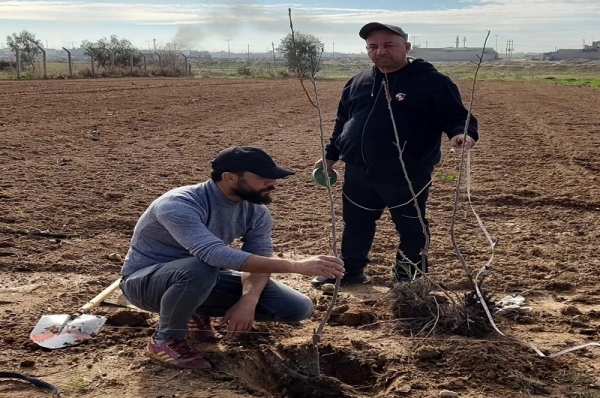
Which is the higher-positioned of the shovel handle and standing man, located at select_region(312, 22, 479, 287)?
standing man, located at select_region(312, 22, 479, 287)

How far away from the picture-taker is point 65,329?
390cm

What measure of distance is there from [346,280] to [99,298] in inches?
69.8

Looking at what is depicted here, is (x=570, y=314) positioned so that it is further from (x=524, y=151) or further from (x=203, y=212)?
(x=524, y=151)

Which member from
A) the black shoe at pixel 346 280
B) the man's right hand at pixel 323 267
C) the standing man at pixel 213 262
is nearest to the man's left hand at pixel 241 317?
the standing man at pixel 213 262

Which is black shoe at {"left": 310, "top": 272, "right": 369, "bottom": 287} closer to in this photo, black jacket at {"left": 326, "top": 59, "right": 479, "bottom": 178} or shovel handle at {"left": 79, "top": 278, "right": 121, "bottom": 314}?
black jacket at {"left": 326, "top": 59, "right": 479, "bottom": 178}

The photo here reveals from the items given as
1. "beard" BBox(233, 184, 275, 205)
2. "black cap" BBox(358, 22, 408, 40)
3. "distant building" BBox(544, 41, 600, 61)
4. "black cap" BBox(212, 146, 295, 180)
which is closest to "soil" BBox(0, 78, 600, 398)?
"beard" BBox(233, 184, 275, 205)

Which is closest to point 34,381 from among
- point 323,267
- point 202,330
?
point 202,330

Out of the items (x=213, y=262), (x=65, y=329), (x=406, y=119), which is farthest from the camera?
(x=406, y=119)

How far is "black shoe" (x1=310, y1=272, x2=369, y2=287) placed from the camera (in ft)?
16.5

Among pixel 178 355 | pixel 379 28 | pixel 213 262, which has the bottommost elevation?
pixel 178 355

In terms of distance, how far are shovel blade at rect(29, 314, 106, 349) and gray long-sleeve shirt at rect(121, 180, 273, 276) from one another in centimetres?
42

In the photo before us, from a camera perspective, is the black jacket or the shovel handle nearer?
the shovel handle

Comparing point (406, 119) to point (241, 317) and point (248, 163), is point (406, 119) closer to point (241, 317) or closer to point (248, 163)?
point (248, 163)

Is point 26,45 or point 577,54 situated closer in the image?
point 26,45
